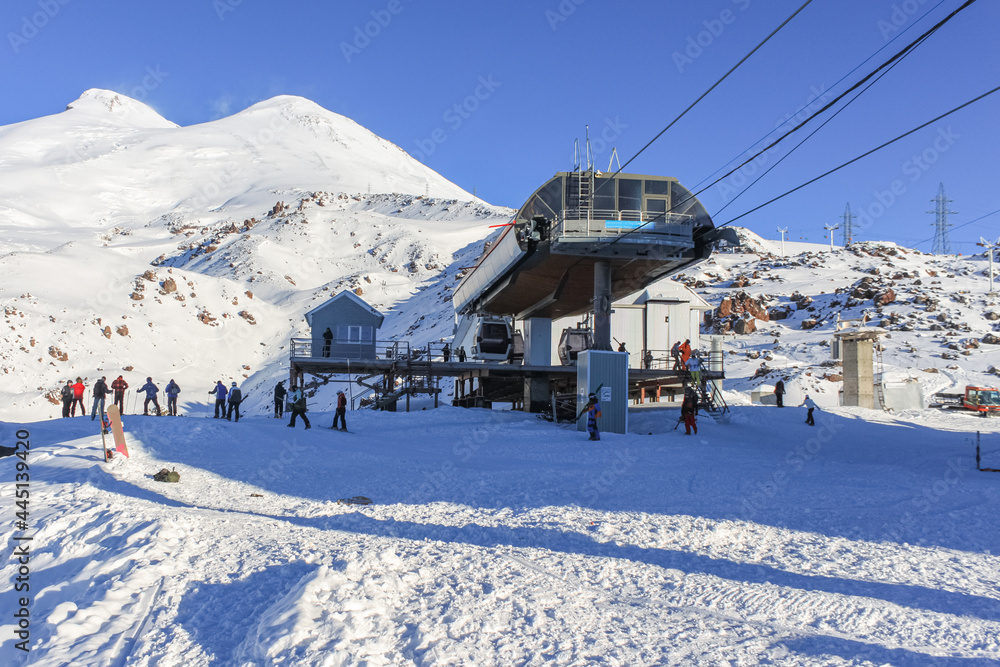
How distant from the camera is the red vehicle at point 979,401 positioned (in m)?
35.0

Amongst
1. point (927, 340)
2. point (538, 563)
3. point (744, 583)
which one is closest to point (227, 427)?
point (538, 563)

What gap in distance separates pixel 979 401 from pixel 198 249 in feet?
328

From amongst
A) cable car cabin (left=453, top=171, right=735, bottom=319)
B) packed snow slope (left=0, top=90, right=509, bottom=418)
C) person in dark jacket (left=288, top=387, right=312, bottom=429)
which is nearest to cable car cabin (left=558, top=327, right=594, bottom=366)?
cable car cabin (left=453, top=171, right=735, bottom=319)

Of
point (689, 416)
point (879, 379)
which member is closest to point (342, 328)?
point (689, 416)

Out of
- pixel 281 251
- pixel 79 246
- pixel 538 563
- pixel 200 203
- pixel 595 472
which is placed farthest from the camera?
pixel 200 203

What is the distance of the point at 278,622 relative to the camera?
15.5 ft

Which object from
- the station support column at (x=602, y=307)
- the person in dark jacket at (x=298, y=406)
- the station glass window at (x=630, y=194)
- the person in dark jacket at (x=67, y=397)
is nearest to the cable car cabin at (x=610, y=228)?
the station glass window at (x=630, y=194)

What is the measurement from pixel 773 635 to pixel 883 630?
97 centimetres

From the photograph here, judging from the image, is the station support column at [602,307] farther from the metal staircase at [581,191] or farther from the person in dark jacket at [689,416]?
the person in dark jacket at [689,416]

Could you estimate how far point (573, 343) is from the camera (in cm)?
3400

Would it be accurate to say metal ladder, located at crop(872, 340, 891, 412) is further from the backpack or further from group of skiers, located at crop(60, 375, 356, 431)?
the backpack

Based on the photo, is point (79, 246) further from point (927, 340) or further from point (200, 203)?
point (200, 203)

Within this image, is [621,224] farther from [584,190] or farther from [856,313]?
[856,313]

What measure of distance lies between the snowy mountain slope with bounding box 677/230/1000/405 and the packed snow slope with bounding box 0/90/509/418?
28550 millimetres
